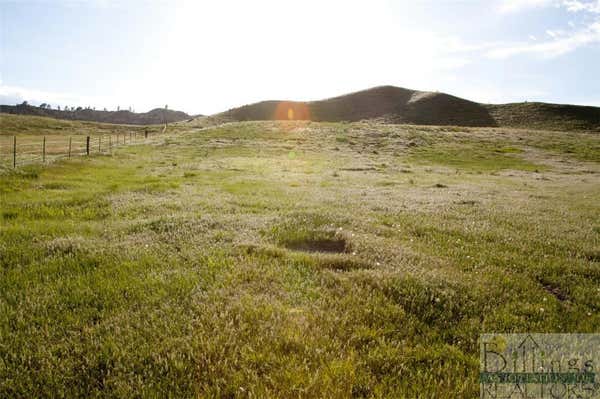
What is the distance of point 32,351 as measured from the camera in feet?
14.9

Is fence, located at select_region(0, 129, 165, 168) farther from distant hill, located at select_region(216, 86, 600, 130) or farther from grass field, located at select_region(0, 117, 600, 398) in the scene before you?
distant hill, located at select_region(216, 86, 600, 130)

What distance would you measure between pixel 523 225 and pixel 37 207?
18722 mm

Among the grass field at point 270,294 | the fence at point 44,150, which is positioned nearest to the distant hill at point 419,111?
the fence at point 44,150

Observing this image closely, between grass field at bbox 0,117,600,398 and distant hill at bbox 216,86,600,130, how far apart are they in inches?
5572

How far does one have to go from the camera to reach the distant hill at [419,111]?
13088 cm

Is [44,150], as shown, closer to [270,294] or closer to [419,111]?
[270,294]

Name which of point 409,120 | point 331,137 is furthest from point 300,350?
point 409,120

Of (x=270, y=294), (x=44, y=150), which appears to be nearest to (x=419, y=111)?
(x=44, y=150)

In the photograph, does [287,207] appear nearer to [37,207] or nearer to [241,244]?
[241,244]

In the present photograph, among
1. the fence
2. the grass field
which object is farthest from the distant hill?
the grass field

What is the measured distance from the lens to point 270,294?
20.1ft

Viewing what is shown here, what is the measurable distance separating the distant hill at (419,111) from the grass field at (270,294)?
14152cm

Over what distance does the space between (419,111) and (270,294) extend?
16276 centimetres

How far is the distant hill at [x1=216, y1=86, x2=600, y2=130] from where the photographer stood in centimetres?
13088
